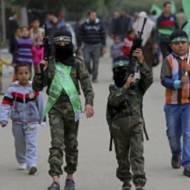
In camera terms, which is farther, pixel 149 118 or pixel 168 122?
pixel 149 118

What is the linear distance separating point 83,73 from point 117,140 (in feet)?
2.56

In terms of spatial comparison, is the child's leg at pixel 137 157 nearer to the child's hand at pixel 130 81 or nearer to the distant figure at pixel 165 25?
the child's hand at pixel 130 81

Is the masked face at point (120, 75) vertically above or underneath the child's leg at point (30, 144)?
above

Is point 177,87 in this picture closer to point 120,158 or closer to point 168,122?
point 168,122

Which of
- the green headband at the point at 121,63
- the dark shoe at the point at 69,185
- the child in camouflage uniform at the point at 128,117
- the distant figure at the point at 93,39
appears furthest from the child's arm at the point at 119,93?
the distant figure at the point at 93,39

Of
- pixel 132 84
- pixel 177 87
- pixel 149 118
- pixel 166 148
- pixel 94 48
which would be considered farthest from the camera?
pixel 94 48

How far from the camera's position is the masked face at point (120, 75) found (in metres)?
8.33

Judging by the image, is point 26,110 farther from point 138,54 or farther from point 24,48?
point 24,48

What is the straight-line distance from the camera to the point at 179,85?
9523mm

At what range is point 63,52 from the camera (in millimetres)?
8578

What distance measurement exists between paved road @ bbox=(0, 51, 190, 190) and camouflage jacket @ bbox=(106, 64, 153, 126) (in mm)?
918

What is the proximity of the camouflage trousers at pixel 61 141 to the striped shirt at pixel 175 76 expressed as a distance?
4.97 ft

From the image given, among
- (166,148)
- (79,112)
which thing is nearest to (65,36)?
(79,112)

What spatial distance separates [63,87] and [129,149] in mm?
928
